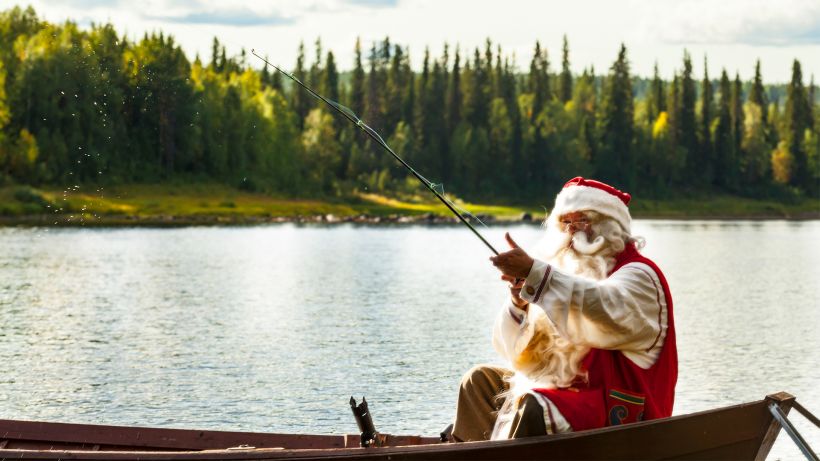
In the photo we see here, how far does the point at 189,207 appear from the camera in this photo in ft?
238

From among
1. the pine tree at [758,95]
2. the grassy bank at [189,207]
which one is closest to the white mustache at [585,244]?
the grassy bank at [189,207]

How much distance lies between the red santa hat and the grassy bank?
2235 inches

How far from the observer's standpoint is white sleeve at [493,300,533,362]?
22.2 feet

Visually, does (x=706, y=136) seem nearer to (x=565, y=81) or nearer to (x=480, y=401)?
(x=565, y=81)

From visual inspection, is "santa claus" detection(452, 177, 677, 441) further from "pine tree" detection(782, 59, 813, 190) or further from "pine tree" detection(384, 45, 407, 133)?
"pine tree" detection(782, 59, 813, 190)

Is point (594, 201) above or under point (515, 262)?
above

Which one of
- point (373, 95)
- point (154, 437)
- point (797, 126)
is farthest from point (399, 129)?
point (154, 437)

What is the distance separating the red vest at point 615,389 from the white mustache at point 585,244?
144mm

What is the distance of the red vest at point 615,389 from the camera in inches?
257

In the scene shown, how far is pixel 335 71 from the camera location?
120 m

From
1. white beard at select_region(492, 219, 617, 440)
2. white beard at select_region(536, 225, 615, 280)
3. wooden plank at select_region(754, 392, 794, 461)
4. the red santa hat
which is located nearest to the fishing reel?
white beard at select_region(492, 219, 617, 440)

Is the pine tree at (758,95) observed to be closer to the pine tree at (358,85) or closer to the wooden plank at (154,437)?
the pine tree at (358,85)

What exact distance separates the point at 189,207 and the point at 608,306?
67753mm

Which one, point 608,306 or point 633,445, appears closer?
point 608,306
